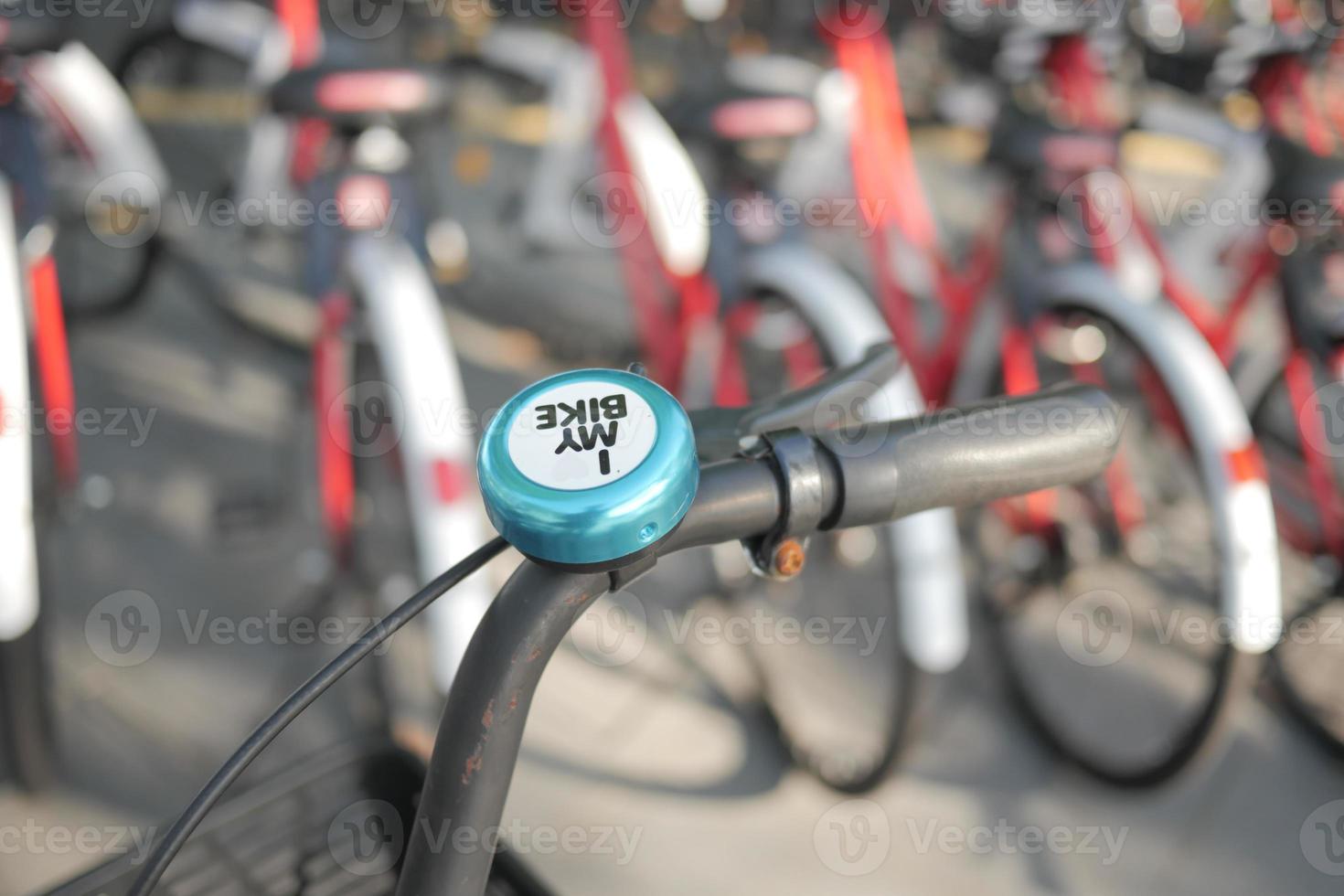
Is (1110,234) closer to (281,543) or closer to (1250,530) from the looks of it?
(1250,530)

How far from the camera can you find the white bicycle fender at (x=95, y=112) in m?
2.25

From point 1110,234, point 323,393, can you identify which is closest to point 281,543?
point 323,393

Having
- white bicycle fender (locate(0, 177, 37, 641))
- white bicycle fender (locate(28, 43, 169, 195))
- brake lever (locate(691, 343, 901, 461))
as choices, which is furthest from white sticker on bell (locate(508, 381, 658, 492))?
white bicycle fender (locate(28, 43, 169, 195))

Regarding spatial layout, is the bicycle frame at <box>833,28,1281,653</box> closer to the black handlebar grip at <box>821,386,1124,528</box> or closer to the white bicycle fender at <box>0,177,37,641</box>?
the black handlebar grip at <box>821,386,1124,528</box>

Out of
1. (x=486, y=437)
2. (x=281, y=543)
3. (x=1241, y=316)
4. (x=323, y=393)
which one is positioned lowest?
(x=281, y=543)

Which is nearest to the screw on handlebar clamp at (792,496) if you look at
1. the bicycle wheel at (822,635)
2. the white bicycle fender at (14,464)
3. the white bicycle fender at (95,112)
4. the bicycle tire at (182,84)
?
the bicycle wheel at (822,635)

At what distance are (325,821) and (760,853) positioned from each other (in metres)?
1.01

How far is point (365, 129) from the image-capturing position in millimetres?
1646

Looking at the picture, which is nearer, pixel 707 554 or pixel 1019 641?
pixel 1019 641

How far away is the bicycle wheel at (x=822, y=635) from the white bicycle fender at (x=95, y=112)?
159 centimetres

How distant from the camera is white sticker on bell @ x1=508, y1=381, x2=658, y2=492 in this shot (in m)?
0.45

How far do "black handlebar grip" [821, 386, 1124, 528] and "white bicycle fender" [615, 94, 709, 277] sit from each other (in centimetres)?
154

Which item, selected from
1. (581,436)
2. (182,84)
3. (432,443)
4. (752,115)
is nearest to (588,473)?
(581,436)

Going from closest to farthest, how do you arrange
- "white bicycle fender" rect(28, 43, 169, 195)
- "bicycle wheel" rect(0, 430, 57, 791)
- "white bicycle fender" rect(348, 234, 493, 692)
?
"white bicycle fender" rect(348, 234, 493, 692) → "bicycle wheel" rect(0, 430, 57, 791) → "white bicycle fender" rect(28, 43, 169, 195)
